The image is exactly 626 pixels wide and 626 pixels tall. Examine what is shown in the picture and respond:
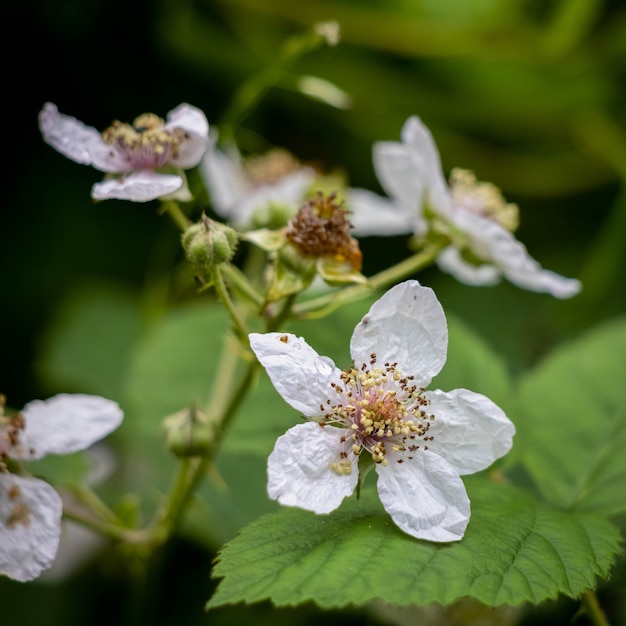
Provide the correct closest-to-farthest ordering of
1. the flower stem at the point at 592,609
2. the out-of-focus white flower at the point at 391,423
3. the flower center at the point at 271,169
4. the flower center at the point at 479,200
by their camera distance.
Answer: the out-of-focus white flower at the point at 391,423 < the flower stem at the point at 592,609 < the flower center at the point at 479,200 < the flower center at the point at 271,169

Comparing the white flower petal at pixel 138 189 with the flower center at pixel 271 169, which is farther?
the flower center at pixel 271 169

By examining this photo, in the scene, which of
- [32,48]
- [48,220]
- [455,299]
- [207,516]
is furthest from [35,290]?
[455,299]

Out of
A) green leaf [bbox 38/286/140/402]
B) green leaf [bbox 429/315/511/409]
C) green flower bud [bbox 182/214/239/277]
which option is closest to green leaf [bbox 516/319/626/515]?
green leaf [bbox 429/315/511/409]

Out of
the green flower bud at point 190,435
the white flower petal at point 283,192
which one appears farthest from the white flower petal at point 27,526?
the white flower petal at point 283,192

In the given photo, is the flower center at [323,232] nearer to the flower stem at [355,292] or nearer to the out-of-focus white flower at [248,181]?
the flower stem at [355,292]

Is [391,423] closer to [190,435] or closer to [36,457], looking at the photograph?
[190,435]
